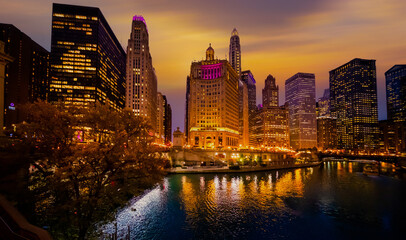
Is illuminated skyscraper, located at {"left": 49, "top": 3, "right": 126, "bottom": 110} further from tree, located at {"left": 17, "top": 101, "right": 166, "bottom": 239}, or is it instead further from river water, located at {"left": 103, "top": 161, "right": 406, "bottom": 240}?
tree, located at {"left": 17, "top": 101, "right": 166, "bottom": 239}

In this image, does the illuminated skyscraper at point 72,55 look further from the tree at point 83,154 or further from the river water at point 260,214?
the tree at point 83,154

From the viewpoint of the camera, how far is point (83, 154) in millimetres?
20031

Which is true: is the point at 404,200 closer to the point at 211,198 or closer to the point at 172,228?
the point at 211,198

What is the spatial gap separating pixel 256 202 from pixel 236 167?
52537 mm

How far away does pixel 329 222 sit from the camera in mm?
40625

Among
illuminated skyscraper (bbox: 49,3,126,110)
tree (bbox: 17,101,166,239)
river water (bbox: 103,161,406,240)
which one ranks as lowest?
river water (bbox: 103,161,406,240)

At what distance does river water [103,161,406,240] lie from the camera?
35000 millimetres

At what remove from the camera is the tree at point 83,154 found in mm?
19875

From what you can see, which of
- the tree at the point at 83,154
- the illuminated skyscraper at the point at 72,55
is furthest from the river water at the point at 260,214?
the illuminated skyscraper at the point at 72,55

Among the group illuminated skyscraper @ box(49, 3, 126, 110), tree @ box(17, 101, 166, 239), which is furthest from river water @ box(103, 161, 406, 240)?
illuminated skyscraper @ box(49, 3, 126, 110)

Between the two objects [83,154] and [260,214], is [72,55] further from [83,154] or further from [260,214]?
[83,154]

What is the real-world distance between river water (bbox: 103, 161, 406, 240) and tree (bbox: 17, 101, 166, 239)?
3.73 m

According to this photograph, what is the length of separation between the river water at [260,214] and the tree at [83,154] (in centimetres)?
373

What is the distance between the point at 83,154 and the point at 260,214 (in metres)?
34.5
